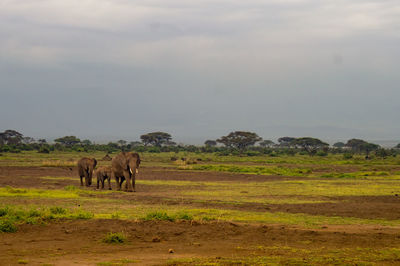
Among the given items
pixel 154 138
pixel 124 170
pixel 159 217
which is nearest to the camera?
pixel 159 217

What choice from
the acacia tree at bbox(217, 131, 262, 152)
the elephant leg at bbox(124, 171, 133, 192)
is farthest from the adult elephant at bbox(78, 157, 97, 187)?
the acacia tree at bbox(217, 131, 262, 152)

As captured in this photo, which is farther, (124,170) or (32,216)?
(124,170)

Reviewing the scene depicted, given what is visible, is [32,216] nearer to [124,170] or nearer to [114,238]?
[114,238]

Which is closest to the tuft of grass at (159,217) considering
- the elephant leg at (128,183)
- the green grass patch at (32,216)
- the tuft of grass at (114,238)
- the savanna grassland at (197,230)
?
the savanna grassland at (197,230)

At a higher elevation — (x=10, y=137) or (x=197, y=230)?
(x=10, y=137)

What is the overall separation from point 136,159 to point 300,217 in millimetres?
14328

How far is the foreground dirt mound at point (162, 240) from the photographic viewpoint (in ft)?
41.5

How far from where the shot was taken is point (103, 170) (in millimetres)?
31422

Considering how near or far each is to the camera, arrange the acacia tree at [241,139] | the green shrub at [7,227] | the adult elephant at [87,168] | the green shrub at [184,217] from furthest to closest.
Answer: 1. the acacia tree at [241,139]
2. the adult elephant at [87,168]
3. the green shrub at [184,217]
4. the green shrub at [7,227]

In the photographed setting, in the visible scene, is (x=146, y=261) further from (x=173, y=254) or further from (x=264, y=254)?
(x=264, y=254)

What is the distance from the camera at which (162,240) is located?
14781mm

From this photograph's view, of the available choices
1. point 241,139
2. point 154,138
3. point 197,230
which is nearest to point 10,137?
point 154,138

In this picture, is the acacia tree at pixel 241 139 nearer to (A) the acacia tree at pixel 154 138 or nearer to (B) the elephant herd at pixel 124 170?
(A) the acacia tree at pixel 154 138

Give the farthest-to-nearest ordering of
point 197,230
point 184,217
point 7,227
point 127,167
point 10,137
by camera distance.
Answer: point 10,137
point 127,167
point 184,217
point 197,230
point 7,227
